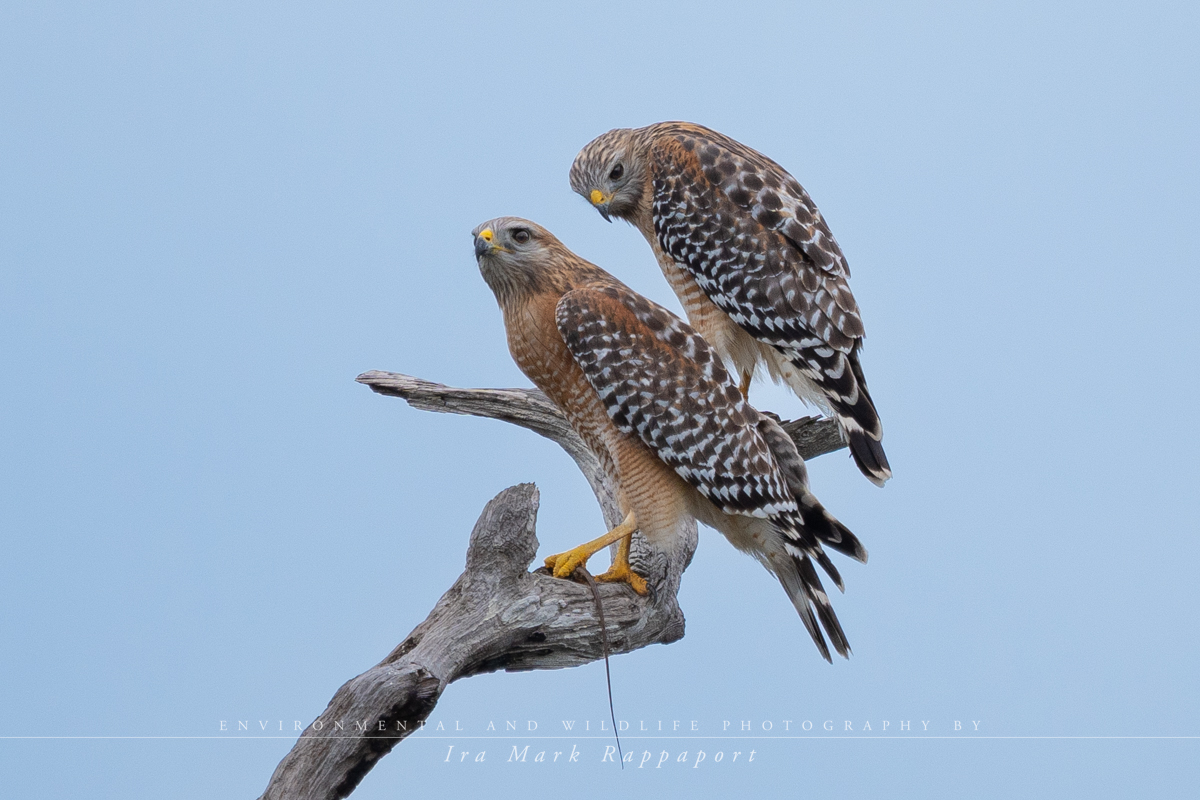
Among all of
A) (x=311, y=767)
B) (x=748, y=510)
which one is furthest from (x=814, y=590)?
(x=311, y=767)

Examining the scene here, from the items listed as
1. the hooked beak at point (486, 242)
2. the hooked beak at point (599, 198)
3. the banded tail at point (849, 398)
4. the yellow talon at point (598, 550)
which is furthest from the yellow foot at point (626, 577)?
the hooked beak at point (599, 198)

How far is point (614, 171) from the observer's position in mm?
6113

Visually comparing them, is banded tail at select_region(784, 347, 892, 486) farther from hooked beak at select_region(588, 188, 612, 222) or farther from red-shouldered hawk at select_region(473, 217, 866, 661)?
hooked beak at select_region(588, 188, 612, 222)

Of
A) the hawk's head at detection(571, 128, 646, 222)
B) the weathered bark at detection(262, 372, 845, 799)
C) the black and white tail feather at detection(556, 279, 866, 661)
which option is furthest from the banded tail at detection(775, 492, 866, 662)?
the hawk's head at detection(571, 128, 646, 222)

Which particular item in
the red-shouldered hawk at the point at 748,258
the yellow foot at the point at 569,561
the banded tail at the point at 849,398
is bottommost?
the yellow foot at the point at 569,561

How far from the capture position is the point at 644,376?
183 inches

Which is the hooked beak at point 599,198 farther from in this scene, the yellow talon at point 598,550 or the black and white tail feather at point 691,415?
the yellow talon at point 598,550

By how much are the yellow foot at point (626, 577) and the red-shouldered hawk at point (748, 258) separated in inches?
47.3

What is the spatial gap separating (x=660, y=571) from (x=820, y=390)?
130cm

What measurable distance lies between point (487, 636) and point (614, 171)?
111 inches

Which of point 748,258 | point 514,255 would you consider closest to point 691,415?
point 514,255

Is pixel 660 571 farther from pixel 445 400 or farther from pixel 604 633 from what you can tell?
pixel 445 400

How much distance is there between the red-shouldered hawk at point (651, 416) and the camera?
4.64m

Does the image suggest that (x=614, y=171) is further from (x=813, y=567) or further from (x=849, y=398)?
(x=813, y=567)
